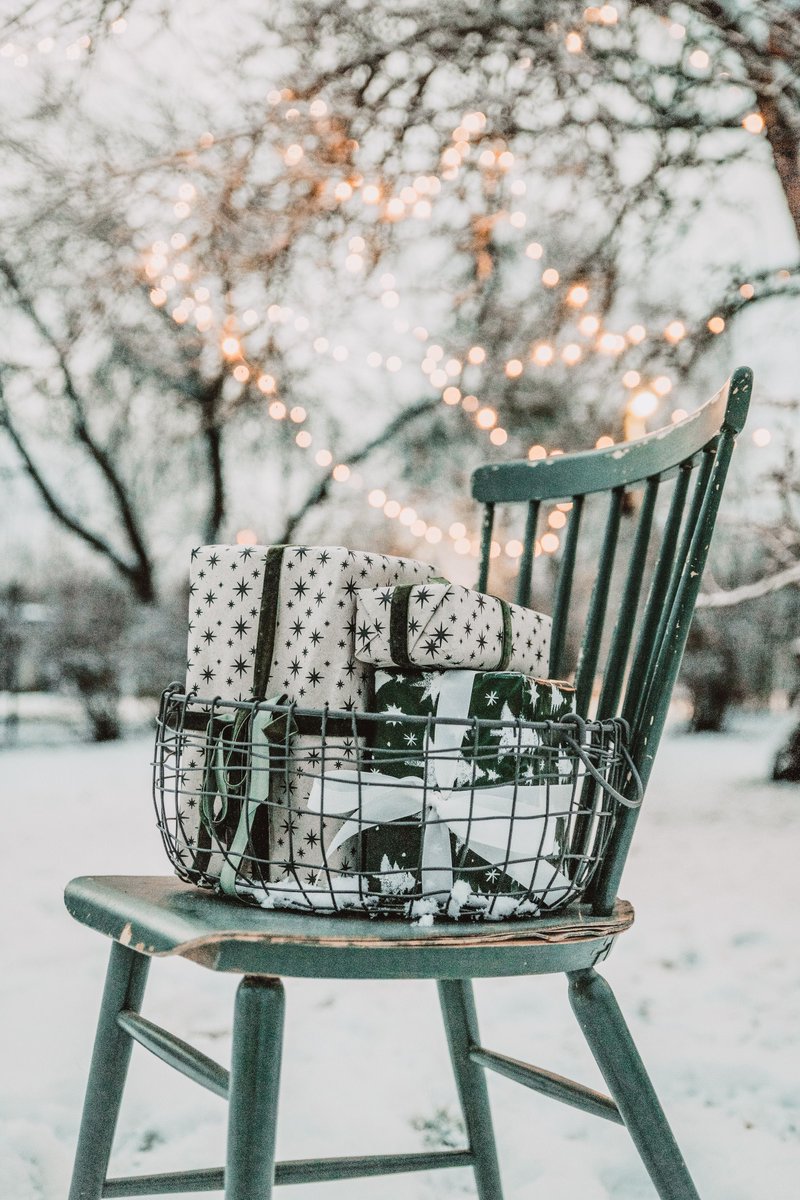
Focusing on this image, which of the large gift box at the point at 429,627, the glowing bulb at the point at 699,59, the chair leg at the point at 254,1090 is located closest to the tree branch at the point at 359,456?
the glowing bulb at the point at 699,59

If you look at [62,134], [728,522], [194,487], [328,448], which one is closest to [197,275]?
[62,134]

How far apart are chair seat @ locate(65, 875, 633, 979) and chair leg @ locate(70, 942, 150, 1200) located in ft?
0.56

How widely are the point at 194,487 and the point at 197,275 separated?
3.29 meters

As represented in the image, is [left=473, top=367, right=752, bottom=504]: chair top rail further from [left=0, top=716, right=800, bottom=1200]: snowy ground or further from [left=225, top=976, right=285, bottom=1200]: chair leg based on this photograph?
[left=0, top=716, right=800, bottom=1200]: snowy ground

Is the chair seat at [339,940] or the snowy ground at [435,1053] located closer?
the chair seat at [339,940]

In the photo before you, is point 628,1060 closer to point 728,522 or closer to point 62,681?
point 728,522

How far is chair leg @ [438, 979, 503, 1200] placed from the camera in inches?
42.8

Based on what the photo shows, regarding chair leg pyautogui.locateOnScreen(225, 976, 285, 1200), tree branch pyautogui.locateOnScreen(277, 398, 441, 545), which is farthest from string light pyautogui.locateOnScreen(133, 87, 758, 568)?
tree branch pyautogui.locateOnScreen(277, 398, 441, 545)

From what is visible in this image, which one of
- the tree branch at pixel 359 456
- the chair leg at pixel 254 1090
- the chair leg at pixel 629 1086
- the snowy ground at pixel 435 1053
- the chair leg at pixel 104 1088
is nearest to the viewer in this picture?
the chair leg at pixel 254 1090

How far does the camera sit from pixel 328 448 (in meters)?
5.64

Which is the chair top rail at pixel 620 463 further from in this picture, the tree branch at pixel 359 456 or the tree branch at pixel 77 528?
the tree branch at pixel 77 528

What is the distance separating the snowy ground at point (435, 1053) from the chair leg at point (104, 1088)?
325 millimetres

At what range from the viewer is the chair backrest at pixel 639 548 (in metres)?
0.80

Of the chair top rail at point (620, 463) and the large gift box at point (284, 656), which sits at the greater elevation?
the chair top rail at point (620, 463)
